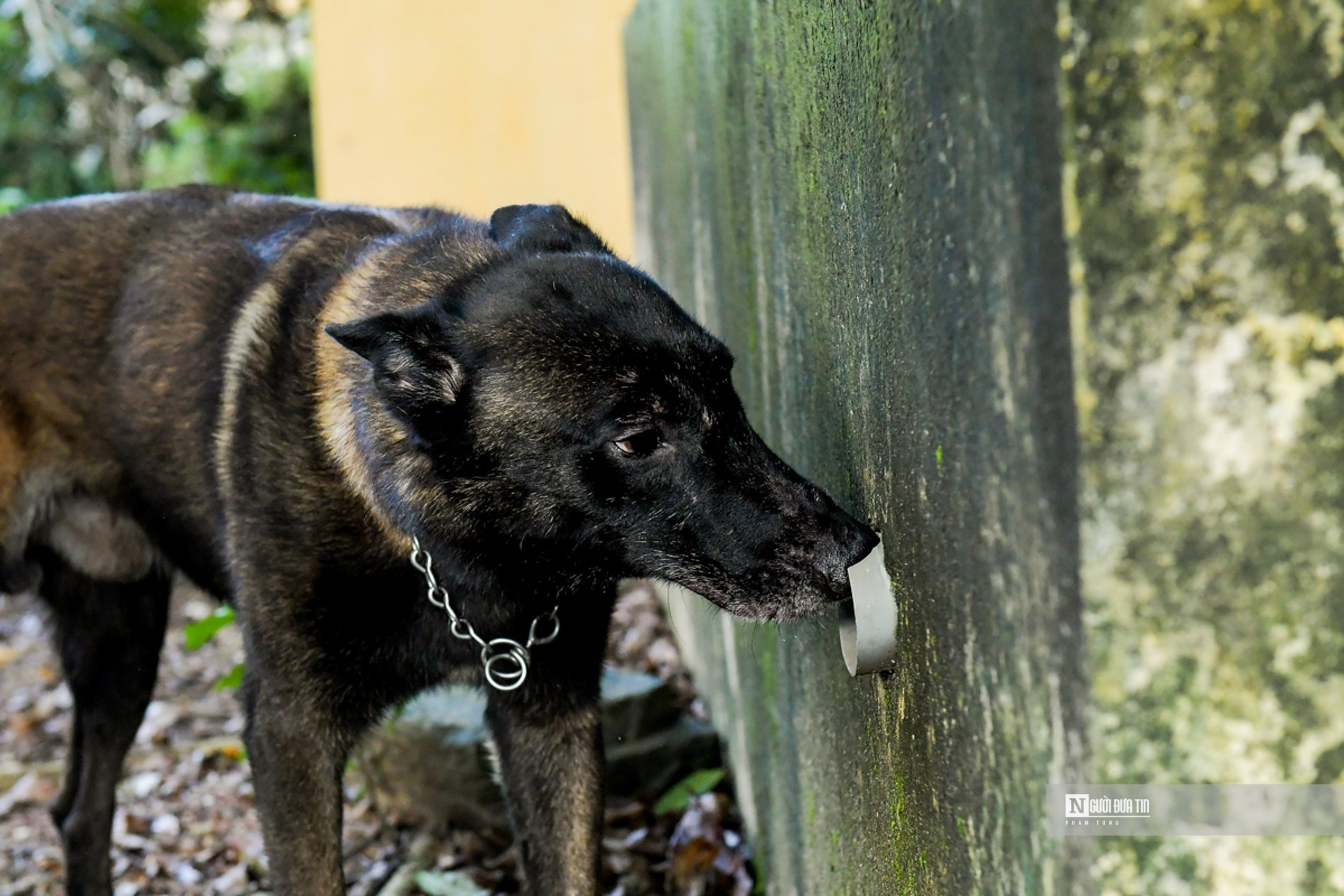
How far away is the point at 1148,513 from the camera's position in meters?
1.33

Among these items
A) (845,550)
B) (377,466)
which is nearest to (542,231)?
(377,466)

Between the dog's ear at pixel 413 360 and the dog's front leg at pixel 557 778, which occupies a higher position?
the dog's ear at pixel 413 360

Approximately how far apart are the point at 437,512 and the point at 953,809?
1.54 metres

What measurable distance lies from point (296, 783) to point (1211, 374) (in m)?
2.64

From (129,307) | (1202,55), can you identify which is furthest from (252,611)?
(1202,55)

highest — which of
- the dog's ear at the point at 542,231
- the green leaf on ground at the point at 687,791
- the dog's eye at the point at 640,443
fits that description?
the dog's ear at the point at 542,231

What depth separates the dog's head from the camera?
264 centimetres

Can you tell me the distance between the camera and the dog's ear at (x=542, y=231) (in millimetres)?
3229

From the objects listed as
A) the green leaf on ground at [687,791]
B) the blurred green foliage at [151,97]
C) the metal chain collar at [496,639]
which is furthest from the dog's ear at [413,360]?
the blurred green foliage at [151,97]

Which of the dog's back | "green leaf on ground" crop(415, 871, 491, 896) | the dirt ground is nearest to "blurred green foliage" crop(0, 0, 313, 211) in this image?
the dirt ground

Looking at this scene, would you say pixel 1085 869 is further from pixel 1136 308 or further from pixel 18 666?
pixel 18 666

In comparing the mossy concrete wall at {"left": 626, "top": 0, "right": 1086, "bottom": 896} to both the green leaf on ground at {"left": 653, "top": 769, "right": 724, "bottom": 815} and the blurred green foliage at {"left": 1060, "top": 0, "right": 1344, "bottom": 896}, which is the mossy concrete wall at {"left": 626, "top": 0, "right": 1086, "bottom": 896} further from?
the green leaf on ground at {"left": 653, "top": 769, "right": 724, "bottom": 815}

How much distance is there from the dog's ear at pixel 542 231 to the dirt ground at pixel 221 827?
2094 millimetres

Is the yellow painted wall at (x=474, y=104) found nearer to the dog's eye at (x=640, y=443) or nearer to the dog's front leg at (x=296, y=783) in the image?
the dog's front leg at (x=296, y=783)
